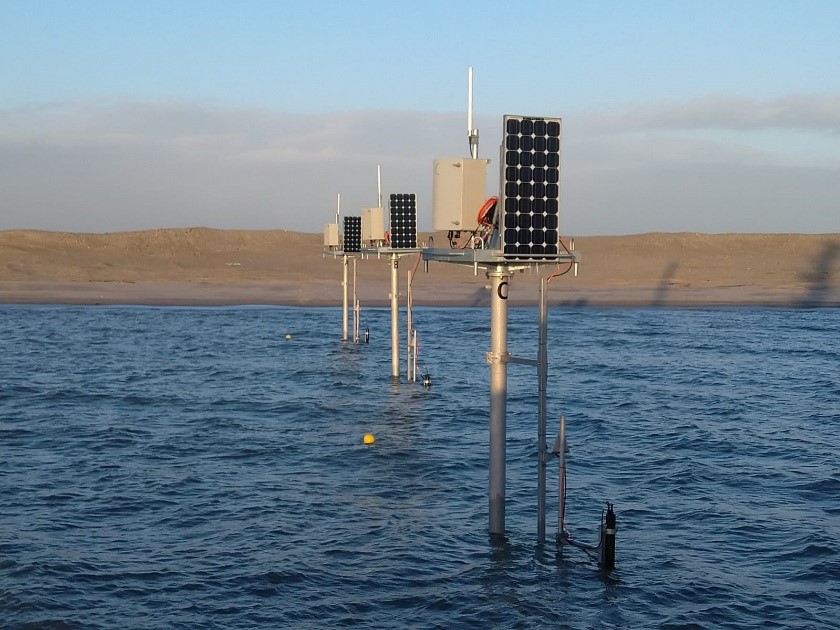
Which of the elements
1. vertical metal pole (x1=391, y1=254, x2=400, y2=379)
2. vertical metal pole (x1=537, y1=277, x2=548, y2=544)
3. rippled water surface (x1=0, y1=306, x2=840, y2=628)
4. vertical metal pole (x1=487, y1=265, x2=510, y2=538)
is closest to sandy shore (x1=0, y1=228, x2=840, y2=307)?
vertical metal pole (x1=391, y1=254, x2=400, y2=379)

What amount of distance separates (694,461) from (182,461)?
11297 millimetres

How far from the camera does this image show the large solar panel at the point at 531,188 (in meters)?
15.4

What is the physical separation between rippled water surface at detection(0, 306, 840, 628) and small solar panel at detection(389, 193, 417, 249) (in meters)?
4.75

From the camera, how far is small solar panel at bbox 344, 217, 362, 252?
143ft

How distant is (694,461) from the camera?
78.9 feet

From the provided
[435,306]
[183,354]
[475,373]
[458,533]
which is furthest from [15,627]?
[435,306]

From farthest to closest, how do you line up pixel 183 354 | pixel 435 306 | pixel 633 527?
1. pixel 435 306
2. pixel 183 354
3. pixel 633 527

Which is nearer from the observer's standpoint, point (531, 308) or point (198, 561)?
point (198, 561)

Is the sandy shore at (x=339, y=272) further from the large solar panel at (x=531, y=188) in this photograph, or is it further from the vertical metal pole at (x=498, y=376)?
the large solar panel at (x=531, y=188)

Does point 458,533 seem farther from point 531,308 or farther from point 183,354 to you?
point 531,308

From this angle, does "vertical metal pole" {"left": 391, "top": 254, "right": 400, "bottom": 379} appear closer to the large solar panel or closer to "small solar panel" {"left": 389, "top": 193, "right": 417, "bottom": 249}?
"small solar panel" {"left": 389, "top": 193, "right": 417, "bottom": 249}

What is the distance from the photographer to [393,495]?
2075cm

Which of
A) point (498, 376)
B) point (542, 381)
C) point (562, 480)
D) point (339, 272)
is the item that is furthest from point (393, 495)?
point (339, 272)

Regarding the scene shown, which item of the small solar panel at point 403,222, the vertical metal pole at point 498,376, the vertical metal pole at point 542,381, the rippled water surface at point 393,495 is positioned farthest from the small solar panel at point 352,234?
the vertical metal pole at point 542,381
